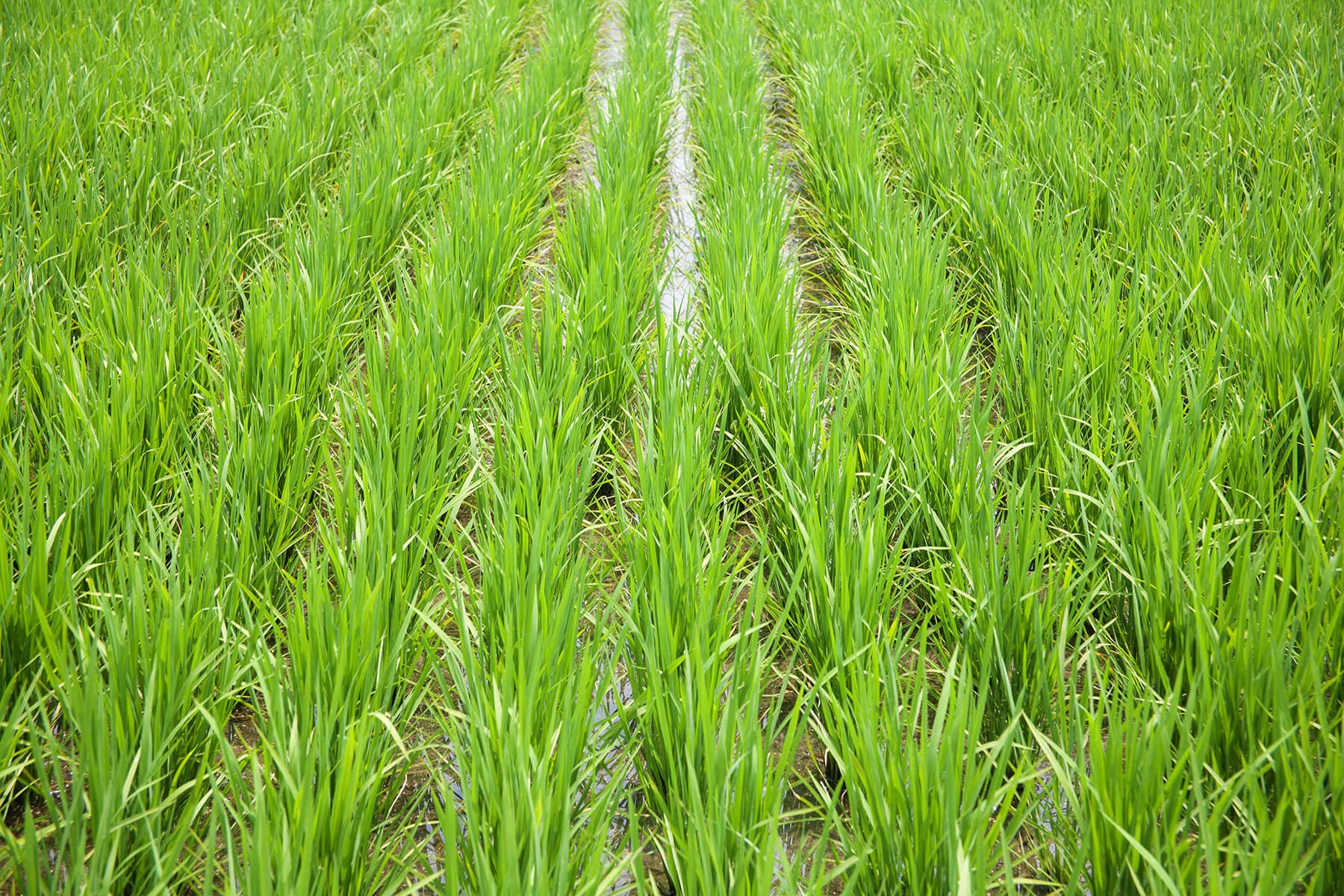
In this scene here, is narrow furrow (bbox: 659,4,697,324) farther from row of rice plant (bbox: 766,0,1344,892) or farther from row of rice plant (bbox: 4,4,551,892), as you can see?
row of rice plant (bbox: 4,4,551,892)

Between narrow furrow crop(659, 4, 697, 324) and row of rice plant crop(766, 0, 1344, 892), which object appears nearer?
row of rice plant crop(766, 0, 1344, 892)

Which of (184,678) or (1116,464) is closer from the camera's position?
(184,678)

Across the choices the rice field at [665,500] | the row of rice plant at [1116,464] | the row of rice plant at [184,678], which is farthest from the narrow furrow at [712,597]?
the row of rice plant at [184,678]

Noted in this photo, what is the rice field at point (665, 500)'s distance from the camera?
83 cm

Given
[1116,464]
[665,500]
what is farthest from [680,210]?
[1116,464]

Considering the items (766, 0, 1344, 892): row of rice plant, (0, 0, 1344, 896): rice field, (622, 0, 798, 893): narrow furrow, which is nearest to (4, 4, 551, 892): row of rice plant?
(0, 0, 1344, 896): rice field

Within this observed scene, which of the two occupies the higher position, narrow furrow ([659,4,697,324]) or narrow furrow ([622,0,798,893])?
narrow furrow ([659,4,697,324])

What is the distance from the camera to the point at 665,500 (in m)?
1.33

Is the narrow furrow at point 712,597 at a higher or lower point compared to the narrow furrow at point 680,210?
lower

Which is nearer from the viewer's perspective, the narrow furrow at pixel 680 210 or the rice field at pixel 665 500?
the rice field at pixel 665 500

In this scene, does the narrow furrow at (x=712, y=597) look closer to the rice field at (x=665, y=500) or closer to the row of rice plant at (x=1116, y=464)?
the rice field at (x=665, y=500)

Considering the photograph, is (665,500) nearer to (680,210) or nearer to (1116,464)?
(1116,464)

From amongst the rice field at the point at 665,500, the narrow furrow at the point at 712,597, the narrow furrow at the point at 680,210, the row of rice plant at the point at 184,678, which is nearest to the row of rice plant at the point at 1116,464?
the rice field at the point at 665,500

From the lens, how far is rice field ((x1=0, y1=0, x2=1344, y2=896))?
32.8 inches
